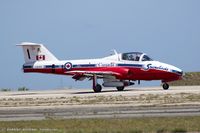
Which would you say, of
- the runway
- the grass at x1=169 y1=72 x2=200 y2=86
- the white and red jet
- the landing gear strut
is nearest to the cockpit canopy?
the white and red jet

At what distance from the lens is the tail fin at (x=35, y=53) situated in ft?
174

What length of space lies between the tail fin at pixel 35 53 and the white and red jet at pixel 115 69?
0.44 metres

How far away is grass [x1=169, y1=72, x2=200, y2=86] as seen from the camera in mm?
59953

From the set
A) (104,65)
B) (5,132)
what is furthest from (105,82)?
(5,132)

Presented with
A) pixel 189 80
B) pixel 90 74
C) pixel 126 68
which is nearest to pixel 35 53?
pixel 90 74

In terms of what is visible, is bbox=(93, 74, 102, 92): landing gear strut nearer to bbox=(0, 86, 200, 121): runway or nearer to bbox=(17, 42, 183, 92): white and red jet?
bbox=(17, 42, 183, 92): white and red jet

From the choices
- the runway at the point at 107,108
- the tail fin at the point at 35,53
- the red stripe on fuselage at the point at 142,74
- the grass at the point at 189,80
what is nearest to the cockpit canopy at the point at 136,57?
the red stripe on fuselage at the point at 142,74

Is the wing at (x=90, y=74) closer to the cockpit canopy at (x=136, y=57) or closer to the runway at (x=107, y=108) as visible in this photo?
the cockpit canopy at (x=136, y=57)

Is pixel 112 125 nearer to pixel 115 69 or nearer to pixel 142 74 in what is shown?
pixel 142 74

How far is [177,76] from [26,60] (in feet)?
45.9

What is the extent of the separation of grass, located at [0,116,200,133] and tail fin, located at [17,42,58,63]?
1209 inches

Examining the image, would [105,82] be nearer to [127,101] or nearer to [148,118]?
[127,101]

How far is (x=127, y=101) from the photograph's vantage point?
3425 centimetres

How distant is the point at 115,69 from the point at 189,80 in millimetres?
15183
